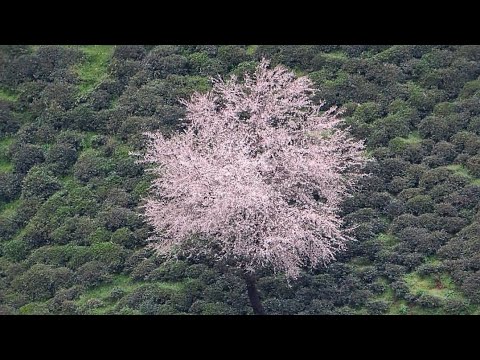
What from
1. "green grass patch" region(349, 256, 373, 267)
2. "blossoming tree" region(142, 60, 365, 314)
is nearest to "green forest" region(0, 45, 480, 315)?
"green grass patch" region(349, 256, 373, 267)

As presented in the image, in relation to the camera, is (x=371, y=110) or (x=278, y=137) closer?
(x=278, y=137)

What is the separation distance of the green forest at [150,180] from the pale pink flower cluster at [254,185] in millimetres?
1393

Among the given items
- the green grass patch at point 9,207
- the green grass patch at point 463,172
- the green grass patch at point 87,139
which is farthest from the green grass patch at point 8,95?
the green grass patch at point 463,172

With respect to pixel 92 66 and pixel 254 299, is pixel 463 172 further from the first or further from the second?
pixel 92 66

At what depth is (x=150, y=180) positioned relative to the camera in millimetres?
25938

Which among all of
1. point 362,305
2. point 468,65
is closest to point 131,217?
point 362,305

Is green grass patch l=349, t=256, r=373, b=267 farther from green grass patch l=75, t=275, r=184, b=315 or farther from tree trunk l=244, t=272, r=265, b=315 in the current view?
green grass patch l=75, t=275, r=184, b=315

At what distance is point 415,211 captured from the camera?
24.8 meters

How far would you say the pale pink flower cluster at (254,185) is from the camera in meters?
20.4

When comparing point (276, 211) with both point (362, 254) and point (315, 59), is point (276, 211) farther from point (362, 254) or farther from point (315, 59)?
point (315, 59)

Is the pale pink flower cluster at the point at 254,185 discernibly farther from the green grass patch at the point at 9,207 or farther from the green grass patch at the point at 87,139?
the green grass patch at the point at 87,139

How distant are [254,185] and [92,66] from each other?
37.0ft

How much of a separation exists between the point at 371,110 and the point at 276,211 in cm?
790

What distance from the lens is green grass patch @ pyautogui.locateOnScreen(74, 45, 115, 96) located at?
1150 inches
